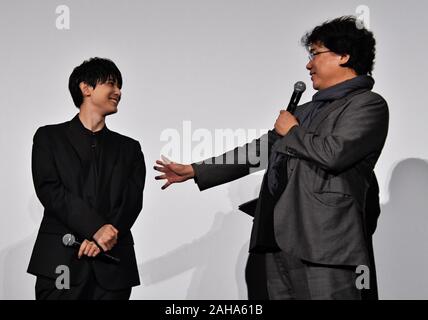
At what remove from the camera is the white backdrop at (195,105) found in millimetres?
2926

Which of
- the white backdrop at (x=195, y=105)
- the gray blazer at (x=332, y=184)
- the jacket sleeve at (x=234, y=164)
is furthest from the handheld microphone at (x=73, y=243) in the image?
the white backdrop at (x=195, y=105)

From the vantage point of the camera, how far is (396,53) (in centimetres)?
296

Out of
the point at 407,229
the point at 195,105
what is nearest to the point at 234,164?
the point at 195,105

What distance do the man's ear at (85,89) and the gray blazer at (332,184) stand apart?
2.43 feet

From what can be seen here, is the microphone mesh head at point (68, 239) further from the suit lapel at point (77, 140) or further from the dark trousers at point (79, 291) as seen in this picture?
the suit lapel at point (77, 140)

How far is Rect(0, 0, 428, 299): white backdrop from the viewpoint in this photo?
2926mm

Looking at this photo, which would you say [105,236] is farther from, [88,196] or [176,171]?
[176,171]

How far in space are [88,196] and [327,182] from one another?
2.66 feet

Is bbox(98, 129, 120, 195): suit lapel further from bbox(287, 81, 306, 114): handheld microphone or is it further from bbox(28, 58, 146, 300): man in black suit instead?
bbox(287, 81, 306, 114): handheld microphone

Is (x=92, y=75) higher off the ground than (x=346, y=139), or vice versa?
(x=92, y=75)

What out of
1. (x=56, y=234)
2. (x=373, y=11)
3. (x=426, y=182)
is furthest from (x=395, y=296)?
(x=56, y=234)

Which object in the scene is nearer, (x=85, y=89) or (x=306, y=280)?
(x=306, y=280)

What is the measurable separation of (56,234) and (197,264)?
894 mm

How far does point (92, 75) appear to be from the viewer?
2.35 metres
